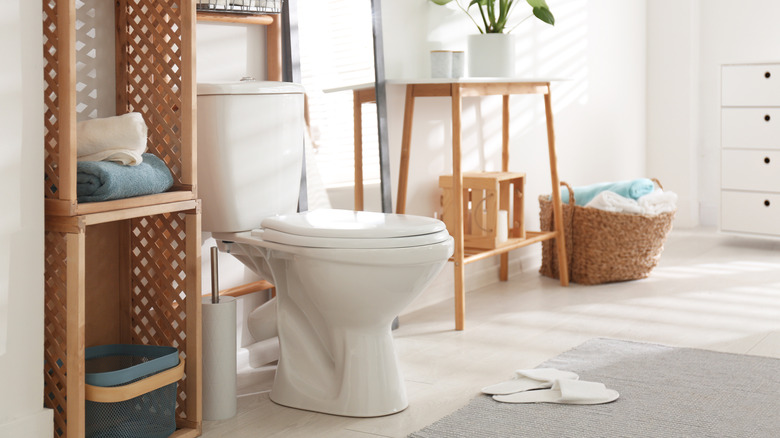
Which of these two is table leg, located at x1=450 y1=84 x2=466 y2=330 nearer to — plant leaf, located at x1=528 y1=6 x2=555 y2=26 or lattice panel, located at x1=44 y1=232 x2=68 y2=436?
plant leaf, located at x1=528 y1=6 x2=555 y2=26

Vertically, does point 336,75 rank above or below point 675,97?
below

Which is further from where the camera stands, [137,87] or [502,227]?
[502,227]

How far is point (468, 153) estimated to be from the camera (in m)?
3.45

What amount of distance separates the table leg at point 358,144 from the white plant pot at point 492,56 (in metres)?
0.54

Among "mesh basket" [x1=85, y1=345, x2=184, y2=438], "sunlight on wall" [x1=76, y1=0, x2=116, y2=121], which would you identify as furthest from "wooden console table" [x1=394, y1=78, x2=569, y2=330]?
"mesh basket" [x1=85, y1=345, x2=184, y2=438]

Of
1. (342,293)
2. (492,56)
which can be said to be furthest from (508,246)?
(342,293)

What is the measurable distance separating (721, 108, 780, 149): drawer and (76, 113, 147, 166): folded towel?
3168 mm

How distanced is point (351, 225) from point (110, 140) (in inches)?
22.2

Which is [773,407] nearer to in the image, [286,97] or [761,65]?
[286,97]

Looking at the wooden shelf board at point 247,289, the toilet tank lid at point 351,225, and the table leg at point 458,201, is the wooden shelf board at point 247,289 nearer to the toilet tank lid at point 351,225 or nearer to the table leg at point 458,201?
the toilet tank lid at point 351,225

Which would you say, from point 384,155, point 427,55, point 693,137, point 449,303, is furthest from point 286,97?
point 693,137

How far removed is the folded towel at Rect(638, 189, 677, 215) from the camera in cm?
353

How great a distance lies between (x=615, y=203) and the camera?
3.52m

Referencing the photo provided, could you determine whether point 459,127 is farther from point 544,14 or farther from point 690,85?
point 690,85
